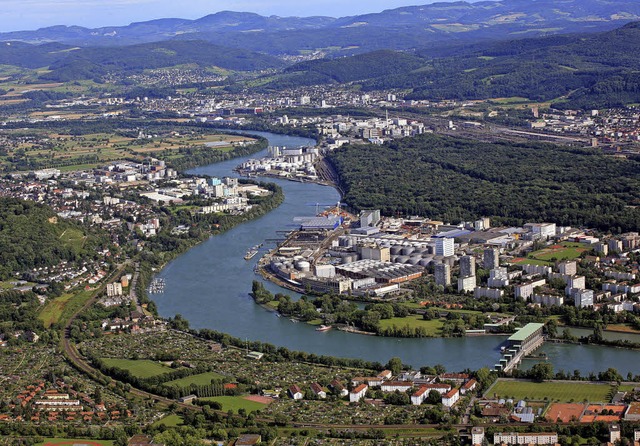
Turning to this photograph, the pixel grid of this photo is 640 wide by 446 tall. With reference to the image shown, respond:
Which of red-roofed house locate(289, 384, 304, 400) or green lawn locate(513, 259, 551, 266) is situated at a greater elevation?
red-roofed house locate(289, 384, 304, 400)

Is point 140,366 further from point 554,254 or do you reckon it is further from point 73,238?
point 554,254

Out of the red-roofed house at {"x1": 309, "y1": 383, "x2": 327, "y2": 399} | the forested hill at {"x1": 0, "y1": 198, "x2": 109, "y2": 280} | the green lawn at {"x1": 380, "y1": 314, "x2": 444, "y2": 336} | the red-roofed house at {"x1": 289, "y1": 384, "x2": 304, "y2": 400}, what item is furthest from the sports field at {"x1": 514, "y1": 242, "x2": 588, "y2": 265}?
the forested hill at {"x1": 0, "y1": 198, "x2": 109, "y2": 280}

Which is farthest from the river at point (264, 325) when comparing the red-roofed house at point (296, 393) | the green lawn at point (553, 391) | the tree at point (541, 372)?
the red-roofed house at point (296, 393)

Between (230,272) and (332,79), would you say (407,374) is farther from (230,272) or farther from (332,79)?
(332,79)

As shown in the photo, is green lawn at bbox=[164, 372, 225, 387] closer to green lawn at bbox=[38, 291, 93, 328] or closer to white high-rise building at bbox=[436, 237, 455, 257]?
green lawn at bbox=[38, 291, 93, 328]

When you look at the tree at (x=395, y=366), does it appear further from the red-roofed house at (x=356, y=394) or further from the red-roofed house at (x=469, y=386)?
the red-roofed house at (x=469, y=386)

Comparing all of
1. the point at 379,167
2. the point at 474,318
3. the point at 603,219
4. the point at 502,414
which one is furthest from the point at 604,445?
the point at 379,167
